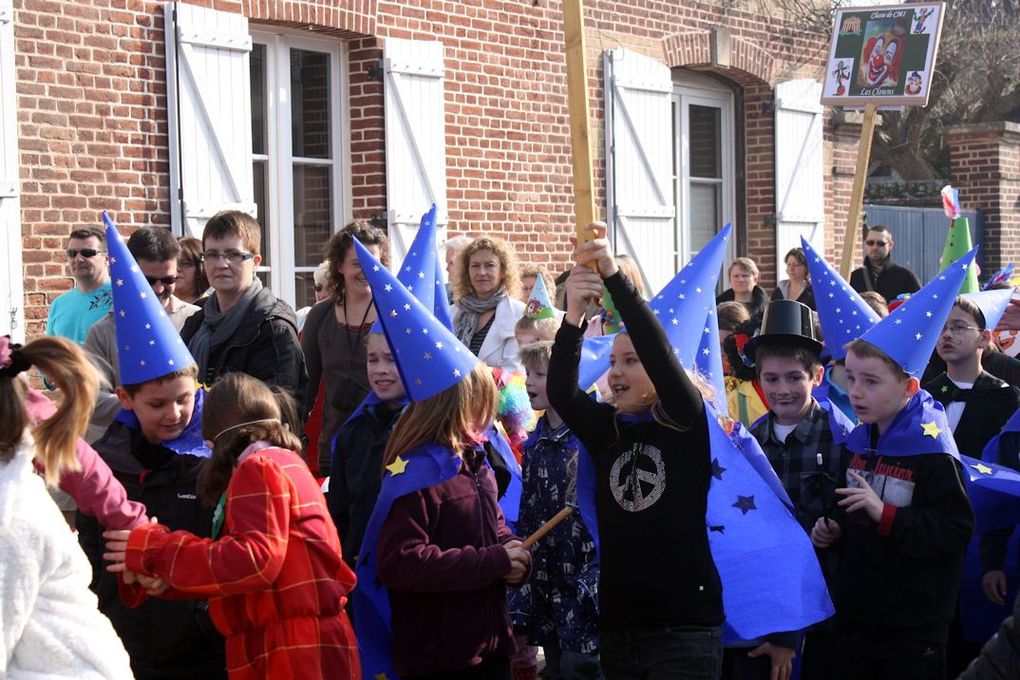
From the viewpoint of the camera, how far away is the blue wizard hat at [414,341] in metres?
3.84

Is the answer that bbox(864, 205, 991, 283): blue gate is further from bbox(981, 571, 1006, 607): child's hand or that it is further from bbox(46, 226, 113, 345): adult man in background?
bbox(981, 571, 1006, 607): child's hand

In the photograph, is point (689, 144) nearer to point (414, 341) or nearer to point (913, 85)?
point (913, 85)

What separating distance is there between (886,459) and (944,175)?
740 inches

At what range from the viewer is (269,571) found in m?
3.22

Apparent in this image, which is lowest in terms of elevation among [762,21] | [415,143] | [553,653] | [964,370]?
[553,653]

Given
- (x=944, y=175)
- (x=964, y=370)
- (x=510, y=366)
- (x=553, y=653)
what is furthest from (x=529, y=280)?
(x=944, y=175)

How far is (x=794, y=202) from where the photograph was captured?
12.8 m

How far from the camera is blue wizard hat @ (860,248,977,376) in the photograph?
13.9ft

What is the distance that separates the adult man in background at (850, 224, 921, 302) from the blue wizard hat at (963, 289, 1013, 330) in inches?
169

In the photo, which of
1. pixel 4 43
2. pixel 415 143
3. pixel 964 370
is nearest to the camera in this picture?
pixel 964 370

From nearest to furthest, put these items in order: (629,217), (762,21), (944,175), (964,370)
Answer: (964,370), (629,217), (762,21), (944,175)

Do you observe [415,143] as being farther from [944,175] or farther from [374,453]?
[944,175]

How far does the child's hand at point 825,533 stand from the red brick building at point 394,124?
4657 mm

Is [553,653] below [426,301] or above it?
below
